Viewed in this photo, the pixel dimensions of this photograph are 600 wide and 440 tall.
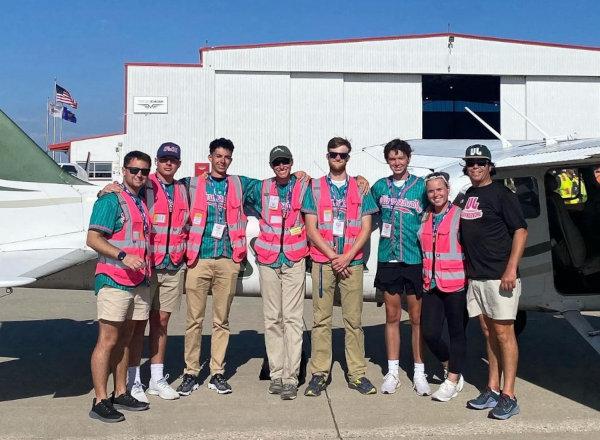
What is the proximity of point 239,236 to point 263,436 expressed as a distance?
1526 mm

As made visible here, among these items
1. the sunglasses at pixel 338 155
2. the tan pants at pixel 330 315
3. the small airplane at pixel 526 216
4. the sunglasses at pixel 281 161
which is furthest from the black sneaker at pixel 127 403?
the sunglasses at pixel 338 155

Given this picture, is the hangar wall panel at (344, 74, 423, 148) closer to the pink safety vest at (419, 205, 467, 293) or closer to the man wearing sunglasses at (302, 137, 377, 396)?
the man wearing sunglasses at (302, 137, 377, 396)

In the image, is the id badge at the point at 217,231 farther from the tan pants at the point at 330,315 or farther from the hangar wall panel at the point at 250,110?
the hangar wall panel at the point at 250,110

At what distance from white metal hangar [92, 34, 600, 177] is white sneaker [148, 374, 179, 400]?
20417mm

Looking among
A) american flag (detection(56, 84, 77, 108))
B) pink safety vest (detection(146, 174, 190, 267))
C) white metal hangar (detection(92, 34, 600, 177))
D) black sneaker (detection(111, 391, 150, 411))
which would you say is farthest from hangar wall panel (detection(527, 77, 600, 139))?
american flag (detection(56, 84, 77, 108))

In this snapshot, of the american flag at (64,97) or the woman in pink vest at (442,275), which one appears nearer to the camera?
the woman in pink vest at (442,275)

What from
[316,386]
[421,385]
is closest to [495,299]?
[421,385]

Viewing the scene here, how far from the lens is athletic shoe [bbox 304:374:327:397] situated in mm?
4832

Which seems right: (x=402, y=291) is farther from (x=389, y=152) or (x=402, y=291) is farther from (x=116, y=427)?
(x=116, y=427)

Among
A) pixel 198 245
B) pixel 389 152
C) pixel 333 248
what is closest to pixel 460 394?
pixel 333 248

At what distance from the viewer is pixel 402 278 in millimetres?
4766

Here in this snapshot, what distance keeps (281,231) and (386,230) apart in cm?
82

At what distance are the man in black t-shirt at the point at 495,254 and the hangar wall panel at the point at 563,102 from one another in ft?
76.6

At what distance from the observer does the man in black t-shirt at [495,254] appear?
14.1ft
